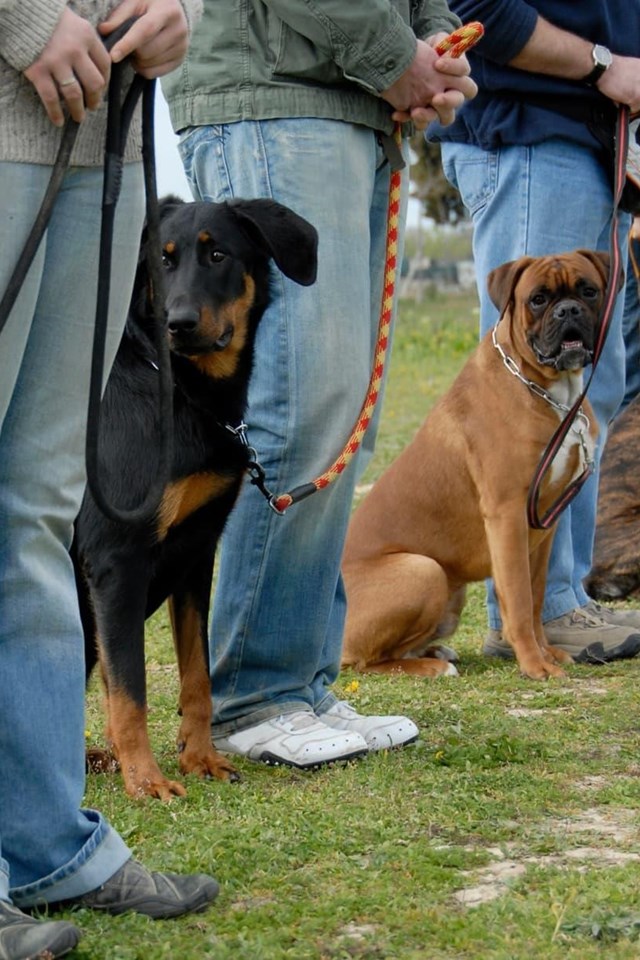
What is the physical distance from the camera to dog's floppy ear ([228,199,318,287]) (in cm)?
367

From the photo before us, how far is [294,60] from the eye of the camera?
12.2 ft

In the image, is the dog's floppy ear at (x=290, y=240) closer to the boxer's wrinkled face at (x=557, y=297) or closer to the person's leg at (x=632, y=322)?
the boxer's wrinkled face at (x=557, y=297)

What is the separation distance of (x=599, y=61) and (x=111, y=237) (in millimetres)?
3160

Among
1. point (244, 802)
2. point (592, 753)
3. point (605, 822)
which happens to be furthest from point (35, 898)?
point (592, 753)

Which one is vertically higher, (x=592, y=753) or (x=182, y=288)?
(x=182, y=288)

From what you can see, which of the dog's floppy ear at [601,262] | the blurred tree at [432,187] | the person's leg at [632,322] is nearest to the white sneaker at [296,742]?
the dog's floppy ear at [601,262]

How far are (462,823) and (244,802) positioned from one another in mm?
567

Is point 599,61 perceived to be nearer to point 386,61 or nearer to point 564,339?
point 564,339

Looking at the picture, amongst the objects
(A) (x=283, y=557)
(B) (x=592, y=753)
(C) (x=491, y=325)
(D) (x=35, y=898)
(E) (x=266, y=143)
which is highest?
(E) (x=266, y=143)

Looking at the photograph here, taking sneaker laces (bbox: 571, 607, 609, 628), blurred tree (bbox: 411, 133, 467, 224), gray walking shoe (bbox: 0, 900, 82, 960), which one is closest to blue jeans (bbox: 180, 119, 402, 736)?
gray walking shoe (bbox: 0, 900, 82, 960)

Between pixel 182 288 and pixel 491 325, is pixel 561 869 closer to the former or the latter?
pixel 182 288

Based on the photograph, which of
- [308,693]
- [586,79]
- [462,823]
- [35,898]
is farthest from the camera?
[586,79]

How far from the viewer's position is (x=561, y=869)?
9.34ft

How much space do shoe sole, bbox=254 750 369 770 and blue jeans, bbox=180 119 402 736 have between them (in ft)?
0.44
